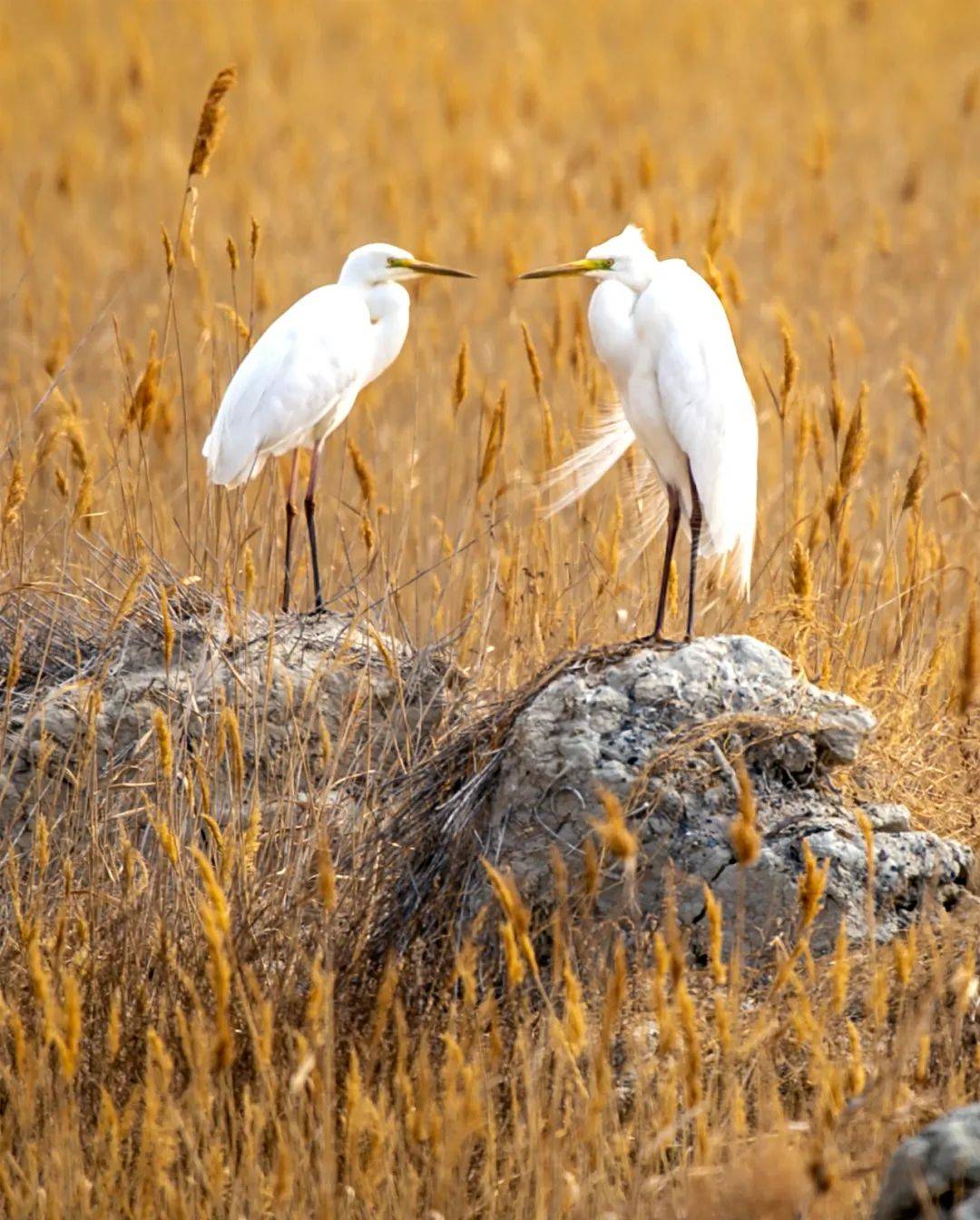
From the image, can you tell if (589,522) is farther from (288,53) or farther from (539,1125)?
(288,53)

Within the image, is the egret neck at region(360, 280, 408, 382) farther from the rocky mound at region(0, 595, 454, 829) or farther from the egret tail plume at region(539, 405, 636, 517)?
the rocky mound at region(0, 595, 454, 829)

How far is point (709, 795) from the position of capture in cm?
307

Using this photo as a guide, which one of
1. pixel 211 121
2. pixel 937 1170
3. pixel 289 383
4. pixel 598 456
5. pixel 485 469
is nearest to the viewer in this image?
pixel 937 1170

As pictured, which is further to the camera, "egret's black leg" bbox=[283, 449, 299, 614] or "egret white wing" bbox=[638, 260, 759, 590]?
"egret's black leg" bbox=[283, 449, 299, 614]

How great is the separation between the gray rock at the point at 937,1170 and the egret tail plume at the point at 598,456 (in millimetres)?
2313

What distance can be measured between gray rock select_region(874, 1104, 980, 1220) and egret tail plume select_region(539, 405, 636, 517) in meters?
2.31

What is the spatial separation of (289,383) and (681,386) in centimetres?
110

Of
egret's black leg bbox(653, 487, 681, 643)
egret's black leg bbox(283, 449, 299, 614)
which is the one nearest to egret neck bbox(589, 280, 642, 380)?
egret's black leg bbox(653, 487, 681, 643)

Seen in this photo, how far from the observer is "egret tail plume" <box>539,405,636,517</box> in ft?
14.1

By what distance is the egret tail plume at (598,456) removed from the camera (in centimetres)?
430

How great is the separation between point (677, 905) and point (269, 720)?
42.9 inches

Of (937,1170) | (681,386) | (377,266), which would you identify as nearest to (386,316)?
(377,266)

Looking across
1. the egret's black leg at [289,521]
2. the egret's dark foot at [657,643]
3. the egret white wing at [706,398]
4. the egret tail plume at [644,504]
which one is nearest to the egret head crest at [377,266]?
the egret's black leg at [289,521]

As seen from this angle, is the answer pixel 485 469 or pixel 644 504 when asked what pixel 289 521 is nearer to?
pixel 485 469
